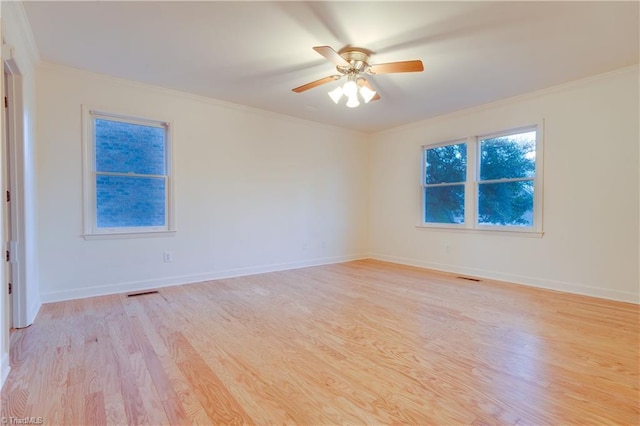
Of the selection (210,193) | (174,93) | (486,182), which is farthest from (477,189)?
(174,93)

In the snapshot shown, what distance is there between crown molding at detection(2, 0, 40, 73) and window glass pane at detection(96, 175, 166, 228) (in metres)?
1.24

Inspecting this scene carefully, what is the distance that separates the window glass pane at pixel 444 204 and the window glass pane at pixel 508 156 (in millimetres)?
472

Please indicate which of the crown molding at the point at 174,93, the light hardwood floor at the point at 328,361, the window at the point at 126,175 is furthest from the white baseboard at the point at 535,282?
the window at the point at 126,175

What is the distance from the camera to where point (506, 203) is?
13.9ft

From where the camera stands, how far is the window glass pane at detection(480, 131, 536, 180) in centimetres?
400

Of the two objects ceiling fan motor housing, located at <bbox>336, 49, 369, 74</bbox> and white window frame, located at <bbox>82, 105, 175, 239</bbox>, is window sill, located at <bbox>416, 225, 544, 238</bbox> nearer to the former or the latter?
ceiling fan motor housing, located at <bbox>336, 49, 369, 74</bbox>

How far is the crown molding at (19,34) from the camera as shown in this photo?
2105mm

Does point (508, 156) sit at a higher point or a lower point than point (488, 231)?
higher

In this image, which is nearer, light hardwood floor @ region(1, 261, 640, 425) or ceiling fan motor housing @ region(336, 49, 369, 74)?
light hardwood floor @ region(1, 261, 640, 425)

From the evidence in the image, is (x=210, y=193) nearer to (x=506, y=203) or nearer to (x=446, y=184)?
(x=446, y=184)

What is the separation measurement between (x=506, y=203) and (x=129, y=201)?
4910 millimetres

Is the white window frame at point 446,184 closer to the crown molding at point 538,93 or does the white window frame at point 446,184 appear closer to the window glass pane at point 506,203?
the window glass pane at point 506,203

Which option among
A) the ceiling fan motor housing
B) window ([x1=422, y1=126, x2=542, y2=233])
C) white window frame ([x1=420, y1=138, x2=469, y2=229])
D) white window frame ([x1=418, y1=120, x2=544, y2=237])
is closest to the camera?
the ceiling fan motor housing

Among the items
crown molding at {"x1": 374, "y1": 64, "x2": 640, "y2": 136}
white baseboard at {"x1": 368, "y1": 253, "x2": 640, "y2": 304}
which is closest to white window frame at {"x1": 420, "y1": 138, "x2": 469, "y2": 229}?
crown molding at {"x1": 374, "y1": 64, "x2": 640, "y2": 136}
